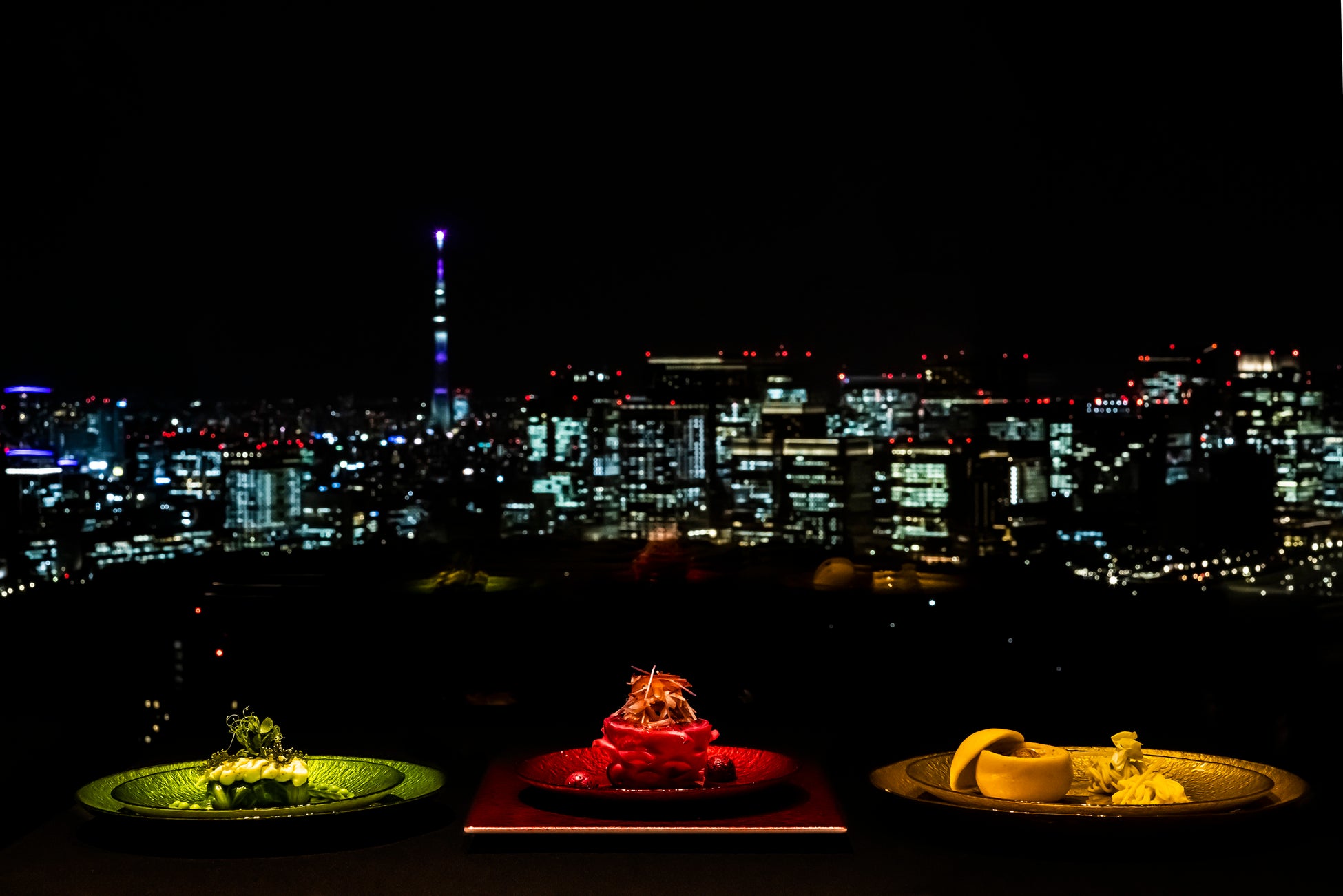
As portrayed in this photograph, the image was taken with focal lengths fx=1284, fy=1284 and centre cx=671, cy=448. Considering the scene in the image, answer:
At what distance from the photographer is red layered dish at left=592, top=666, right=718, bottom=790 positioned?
1.53 m

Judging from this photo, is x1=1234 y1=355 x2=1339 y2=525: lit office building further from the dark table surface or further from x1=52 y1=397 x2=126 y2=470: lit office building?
x1=52 y1=397 x2=126 y2=470: lit office building

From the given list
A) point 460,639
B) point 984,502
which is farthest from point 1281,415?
point 460,639

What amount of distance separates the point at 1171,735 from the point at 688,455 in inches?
93.9

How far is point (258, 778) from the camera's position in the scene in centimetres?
152

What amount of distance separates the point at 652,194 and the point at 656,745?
2.51 m

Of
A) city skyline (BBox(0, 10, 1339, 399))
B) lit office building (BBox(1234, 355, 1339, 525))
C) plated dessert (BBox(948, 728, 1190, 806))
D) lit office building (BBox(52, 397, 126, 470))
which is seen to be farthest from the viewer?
lit office building (BBox(52, 397, 126, 470))

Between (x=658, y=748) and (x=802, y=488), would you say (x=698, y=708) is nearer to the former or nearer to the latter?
(x=658, y=748)

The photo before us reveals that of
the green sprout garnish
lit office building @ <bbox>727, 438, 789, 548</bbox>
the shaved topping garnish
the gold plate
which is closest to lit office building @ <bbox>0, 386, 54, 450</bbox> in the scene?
lit office building @ <bbox>727, 438, 789, 548</bbox>

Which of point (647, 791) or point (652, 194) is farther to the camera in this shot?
point (652, 194)

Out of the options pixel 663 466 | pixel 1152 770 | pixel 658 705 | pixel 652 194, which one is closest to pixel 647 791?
pixel 658 705

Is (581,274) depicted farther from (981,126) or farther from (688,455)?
(981,126)

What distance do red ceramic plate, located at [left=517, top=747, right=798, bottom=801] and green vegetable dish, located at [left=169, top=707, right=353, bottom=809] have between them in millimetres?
244

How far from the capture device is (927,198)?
12.6 ft

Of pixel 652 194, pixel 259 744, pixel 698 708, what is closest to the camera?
pixel 259 744
